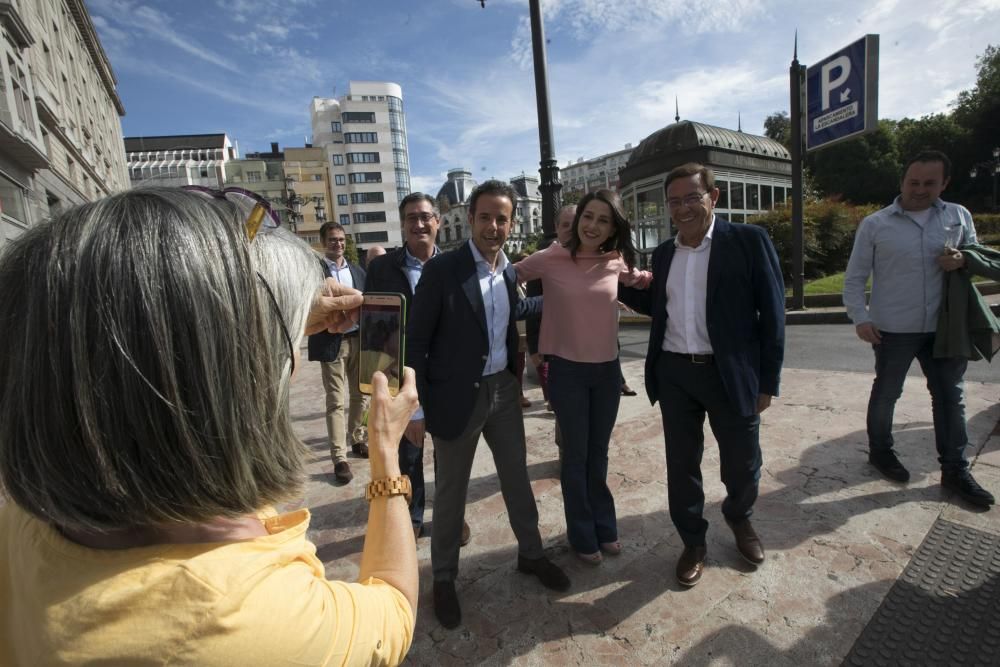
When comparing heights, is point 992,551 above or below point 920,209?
below

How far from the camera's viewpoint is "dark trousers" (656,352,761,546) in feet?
8.05

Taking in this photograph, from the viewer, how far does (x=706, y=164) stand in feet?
55.4

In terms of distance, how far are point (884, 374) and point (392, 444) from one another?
12.0 feet

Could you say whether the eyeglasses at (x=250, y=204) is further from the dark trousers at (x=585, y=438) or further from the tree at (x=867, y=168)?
the tree at (x=867, y=168)

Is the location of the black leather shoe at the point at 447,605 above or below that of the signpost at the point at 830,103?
below

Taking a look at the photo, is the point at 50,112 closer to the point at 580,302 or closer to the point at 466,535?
the point at 466,535

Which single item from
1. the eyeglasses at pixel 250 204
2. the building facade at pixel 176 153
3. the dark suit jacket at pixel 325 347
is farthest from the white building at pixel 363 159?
the eyeglasses at pixel 250 204

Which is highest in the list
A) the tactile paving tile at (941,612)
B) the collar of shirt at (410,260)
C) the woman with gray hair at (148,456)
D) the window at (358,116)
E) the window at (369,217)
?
the window at (358,116)

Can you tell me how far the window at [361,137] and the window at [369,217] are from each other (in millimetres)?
9437

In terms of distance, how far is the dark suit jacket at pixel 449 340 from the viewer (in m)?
2.36

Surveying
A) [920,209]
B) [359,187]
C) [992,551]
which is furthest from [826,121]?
[359,187]

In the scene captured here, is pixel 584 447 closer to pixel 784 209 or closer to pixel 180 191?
pixel 180 191

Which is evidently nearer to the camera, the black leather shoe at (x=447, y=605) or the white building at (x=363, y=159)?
the black leather shoe at (x=447, y=605)

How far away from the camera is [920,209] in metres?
3.17
